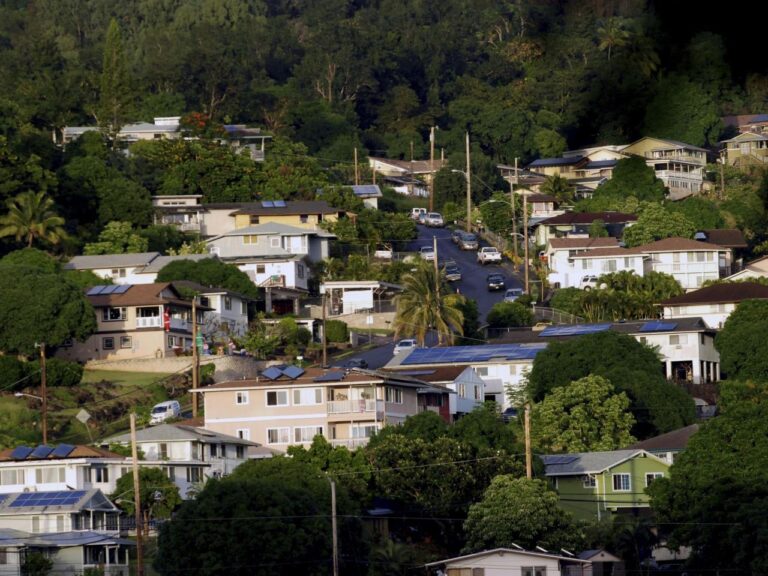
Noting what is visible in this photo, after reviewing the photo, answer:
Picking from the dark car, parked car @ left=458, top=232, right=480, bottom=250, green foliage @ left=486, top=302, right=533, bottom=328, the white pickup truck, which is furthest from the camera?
parked car @ left=458, top=232, right=480, bottom=250

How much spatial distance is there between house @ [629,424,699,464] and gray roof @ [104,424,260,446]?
556 inches

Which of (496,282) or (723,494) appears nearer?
(723,494)

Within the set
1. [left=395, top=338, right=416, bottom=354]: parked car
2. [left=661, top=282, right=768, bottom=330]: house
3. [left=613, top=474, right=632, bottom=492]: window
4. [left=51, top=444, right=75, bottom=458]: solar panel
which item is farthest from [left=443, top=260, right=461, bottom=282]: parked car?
[left=51, top=444, right=75, bottom=458]: solar panel

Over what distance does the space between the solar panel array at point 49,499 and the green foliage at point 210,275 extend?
3226cm

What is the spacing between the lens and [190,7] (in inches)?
7402

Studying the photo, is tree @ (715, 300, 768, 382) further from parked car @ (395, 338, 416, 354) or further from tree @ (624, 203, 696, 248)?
tree @ (624, 203, 696, 248)

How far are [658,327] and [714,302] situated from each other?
567cm

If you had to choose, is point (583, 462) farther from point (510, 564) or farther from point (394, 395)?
point (510, 564)

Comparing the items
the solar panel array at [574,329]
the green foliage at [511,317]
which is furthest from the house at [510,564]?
the green foliage at [511,317]

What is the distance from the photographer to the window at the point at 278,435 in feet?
201

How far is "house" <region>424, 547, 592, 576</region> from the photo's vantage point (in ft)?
145

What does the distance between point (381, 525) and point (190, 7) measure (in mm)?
145443

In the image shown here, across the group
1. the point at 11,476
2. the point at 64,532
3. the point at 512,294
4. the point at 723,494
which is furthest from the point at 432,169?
the point at 723,494

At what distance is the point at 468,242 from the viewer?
103 metres
